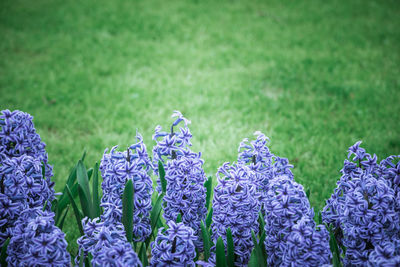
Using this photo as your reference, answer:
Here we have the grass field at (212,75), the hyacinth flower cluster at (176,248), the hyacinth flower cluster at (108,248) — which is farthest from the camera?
the grass field at (212,75)

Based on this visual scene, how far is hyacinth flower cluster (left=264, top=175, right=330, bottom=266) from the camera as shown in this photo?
165 centimetres

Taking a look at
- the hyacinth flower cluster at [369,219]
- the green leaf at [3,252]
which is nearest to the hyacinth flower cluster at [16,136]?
the green leaf at [3,252]

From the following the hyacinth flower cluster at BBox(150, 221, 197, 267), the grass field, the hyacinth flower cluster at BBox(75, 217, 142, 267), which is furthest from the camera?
the grass field

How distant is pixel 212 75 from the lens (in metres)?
5.95

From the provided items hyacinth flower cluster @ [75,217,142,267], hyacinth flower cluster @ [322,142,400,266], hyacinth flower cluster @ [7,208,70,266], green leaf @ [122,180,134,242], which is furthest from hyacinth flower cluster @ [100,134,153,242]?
hyacinth flower cluster @ [322,142,400,266]

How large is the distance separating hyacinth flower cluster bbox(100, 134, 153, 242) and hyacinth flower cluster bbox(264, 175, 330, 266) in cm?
68

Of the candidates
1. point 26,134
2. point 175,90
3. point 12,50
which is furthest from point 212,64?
point 26,134

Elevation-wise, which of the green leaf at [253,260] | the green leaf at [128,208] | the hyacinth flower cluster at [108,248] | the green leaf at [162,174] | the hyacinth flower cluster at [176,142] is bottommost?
the green leaf at [253,260]

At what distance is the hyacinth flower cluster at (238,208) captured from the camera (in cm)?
190

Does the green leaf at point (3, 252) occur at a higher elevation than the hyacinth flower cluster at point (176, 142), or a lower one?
lower

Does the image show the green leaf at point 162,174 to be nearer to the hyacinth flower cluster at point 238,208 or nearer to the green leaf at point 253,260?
the hyacinth flower cluster at point 238,208

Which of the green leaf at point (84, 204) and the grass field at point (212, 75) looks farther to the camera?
the grass field at point (212, 75)

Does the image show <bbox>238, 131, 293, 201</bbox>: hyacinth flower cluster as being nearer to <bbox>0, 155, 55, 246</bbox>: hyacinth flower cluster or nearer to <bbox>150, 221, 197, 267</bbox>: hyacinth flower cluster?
<bbox>150, 221, 197, 267</bbox>: hyacinth flower cluster

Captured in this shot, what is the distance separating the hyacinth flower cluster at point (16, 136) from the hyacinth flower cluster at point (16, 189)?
202 millimetres
